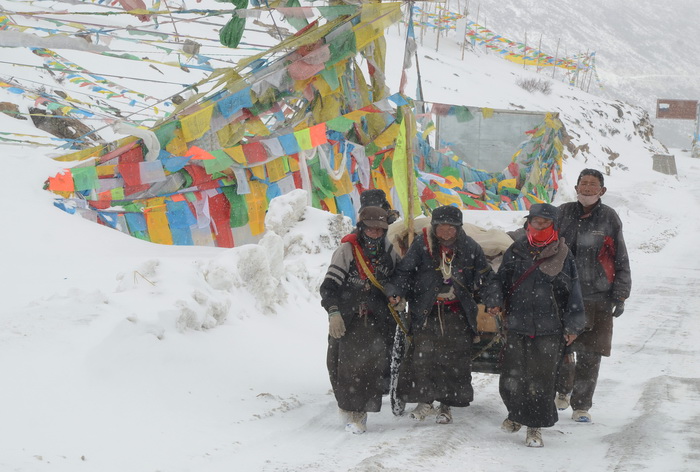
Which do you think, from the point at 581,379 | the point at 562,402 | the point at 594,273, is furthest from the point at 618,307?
the point at 562,402

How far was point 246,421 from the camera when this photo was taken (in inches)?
210

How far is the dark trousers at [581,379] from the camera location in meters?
5.84

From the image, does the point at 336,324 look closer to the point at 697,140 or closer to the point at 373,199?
the point at 373,199

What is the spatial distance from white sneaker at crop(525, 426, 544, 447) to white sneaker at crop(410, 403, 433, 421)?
0.79 meters

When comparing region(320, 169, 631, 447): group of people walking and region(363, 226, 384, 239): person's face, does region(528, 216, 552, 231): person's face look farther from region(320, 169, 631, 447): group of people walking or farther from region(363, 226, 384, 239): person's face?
region(363, 226, 384, 239): person's face

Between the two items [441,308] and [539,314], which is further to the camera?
[441,308]

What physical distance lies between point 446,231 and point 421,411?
1318mm

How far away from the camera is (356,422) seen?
5406mm

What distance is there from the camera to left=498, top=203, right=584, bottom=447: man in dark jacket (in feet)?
17.3

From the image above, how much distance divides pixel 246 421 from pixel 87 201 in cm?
554

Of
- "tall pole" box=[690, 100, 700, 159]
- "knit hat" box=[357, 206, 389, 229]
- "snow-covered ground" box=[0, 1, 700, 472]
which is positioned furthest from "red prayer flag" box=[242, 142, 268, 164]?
"tall pole" box=[690, 100, 700, 159]

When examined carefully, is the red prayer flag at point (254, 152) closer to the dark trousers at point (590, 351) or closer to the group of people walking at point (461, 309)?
the group of people walking at point (461, 309)

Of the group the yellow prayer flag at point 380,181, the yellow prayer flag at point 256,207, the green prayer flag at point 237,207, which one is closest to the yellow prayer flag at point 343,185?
the yellow prayer flag at point 380,181

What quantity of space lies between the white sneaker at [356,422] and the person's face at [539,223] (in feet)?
5.55
